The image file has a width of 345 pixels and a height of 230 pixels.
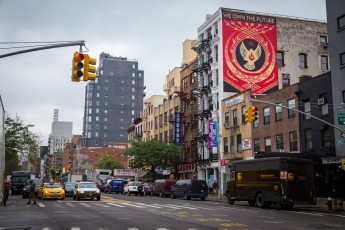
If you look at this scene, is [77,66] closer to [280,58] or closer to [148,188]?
[148,188]

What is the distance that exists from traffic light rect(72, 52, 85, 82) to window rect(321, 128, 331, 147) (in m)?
26.4

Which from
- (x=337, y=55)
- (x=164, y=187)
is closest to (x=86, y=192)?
(x=164, y=187)

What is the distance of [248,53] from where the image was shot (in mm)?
55406

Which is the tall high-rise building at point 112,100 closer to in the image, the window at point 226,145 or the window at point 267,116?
the window at point 226,145

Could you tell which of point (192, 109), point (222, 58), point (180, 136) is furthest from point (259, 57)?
point (180, 136)

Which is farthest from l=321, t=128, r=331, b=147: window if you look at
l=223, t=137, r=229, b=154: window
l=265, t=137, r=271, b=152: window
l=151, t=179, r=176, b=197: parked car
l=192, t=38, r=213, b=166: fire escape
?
l=192, t=38, r=213, b=166: fire escape

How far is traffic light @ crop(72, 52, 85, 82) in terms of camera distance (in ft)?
52.6

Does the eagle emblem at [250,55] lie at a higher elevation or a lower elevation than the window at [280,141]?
higher

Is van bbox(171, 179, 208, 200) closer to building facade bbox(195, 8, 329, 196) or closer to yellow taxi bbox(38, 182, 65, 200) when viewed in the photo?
yellow taxi bbox(38, 182, 65, 200)

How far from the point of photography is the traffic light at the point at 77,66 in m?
16.0

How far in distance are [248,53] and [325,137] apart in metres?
21.1

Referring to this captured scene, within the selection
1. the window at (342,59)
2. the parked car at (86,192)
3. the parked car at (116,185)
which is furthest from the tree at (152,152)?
the window at (342,59)

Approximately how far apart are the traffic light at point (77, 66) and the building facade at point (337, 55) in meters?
24.1

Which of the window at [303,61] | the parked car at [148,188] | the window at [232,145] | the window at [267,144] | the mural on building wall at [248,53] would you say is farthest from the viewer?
the window at [303,61]
